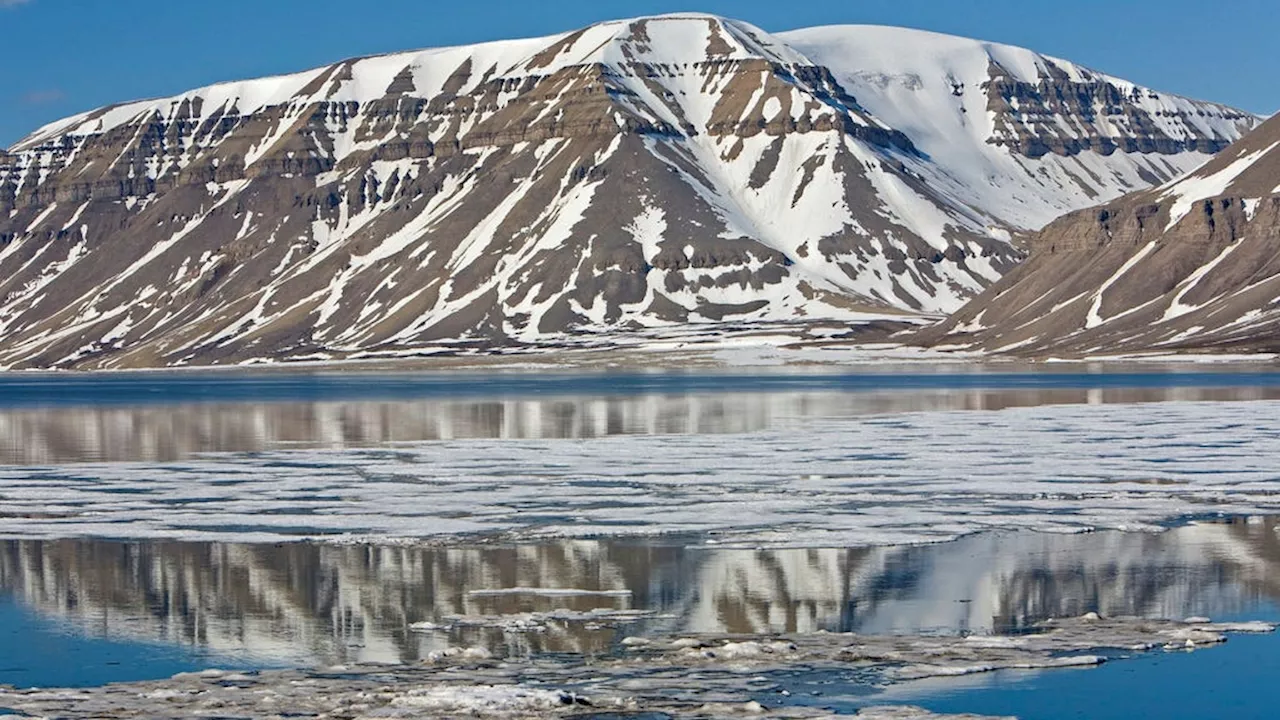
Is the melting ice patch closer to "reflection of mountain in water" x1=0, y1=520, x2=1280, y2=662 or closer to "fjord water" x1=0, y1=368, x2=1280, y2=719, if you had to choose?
"fjord water" x1=0, y1=368, x2=1280, y2=719

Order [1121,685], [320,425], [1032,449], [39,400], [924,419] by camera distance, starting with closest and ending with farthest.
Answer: [1121,685], [1032,449], [924,419], [320,425], [39,400]

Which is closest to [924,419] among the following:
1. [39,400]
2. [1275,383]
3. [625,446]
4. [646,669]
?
[625,446]

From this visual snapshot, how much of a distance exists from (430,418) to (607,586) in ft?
189

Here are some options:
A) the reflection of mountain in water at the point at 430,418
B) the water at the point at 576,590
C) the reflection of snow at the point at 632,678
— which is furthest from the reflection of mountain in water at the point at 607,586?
the reflection of mountain in water at the point at 430,418

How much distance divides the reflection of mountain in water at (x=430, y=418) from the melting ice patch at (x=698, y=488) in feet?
19.7

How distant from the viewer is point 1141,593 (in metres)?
30.9

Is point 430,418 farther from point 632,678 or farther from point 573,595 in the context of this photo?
point 632,678

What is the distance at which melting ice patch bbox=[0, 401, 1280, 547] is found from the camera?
40906mm

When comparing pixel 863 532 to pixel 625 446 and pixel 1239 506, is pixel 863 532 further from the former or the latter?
pixel 625 446

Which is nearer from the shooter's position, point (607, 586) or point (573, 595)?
point (573, 595)

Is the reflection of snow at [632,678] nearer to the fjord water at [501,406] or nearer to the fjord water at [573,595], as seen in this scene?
the fjord water at [573,595]

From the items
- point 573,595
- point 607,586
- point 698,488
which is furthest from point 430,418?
point 573,595

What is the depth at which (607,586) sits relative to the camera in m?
32.7

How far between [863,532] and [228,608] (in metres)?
14.3
